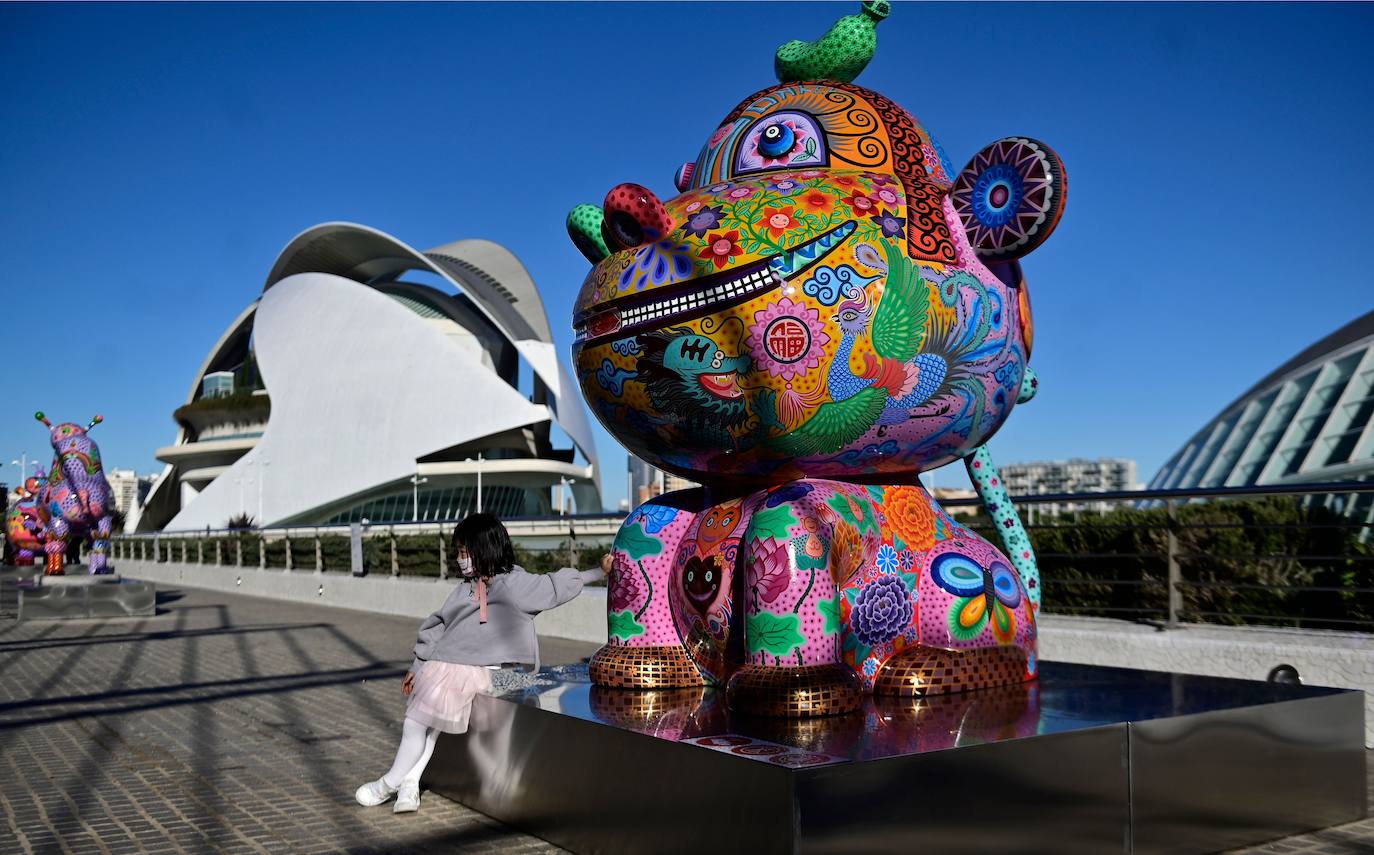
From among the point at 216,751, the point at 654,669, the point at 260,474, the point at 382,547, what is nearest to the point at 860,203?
the point at 654,669

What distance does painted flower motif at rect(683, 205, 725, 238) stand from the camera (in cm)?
374

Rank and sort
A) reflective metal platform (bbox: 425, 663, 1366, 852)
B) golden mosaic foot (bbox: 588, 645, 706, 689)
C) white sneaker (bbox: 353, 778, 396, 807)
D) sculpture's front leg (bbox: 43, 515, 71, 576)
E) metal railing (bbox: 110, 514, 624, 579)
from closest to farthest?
reflective metal platform (bbox: 425, 663, 1366, 852)
golden mosaic foot (bbox: 588, 645, 706, 689)
white sneaker (bbox: 353, 778, 396, 807)
metal railing (bbox: 110, 514, 624, 579)
sculpture's front leg (bbox: 43, 515, 71, 576)

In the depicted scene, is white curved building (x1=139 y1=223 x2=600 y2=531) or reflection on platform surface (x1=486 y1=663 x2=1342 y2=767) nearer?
reflection on platform surface (x1=486 y1=663 x2=1342 y2=767)

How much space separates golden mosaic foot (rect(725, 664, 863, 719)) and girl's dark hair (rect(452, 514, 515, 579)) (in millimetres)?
1212

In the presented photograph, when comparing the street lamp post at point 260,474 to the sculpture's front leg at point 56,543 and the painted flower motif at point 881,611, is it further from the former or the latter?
the painted flower motif at point 881,611

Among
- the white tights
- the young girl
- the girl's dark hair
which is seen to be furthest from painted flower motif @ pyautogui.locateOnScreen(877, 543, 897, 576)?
the white tights

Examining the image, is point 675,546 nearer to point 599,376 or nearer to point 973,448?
point 599,376

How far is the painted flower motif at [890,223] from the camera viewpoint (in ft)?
12.5

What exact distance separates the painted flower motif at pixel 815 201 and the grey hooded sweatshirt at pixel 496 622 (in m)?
1.58

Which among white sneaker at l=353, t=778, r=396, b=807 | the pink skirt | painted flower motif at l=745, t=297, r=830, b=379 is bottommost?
white sneaker at l=353, t=778, r=396, b=807

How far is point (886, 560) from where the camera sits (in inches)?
150

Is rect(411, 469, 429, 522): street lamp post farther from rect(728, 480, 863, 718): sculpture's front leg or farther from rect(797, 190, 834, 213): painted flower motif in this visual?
rect(728, 480, 863, 718): sculpture's front leg

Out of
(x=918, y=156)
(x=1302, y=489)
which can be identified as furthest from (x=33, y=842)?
(x=1302, y=489)

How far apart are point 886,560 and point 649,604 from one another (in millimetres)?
916
